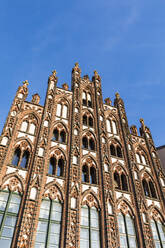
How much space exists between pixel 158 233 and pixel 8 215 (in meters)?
9.59

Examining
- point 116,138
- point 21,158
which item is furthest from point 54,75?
point 21,158

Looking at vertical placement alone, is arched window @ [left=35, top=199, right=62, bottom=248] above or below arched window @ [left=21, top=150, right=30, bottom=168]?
below

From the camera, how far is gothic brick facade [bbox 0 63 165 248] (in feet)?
Result: 41.7

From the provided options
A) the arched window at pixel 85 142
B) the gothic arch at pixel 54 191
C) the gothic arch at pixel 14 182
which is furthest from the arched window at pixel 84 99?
the gothic arch at pixel 14 182

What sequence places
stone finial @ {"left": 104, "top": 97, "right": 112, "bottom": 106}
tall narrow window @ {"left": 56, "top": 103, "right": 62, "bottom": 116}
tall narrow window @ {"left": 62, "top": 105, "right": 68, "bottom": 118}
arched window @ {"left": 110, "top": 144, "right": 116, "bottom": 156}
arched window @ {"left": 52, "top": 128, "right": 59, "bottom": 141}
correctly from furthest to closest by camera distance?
stone finial @ {"left": 104, "top": 97, "right": 112, "bottom": 106}
tall narrow window @ {"left": 62, "top": 105, "right": 68, "bottom": 118}
tall narrow window @ {"left": 56, "top": 103, "right": 62, "bottom": 116}
arched window @ {"left": 110, "top": 144, "right": 116, "bottom": 156}
arched window @ {"left": 52, "top": 128, "right": 59, "bottom": 141}

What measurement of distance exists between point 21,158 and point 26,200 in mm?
2942

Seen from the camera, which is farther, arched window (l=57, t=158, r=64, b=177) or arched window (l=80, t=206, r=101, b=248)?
arched window (l=57, t=158, r=64, b=177)

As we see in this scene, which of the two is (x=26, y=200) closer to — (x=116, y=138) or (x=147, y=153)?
(x=116, y=138)

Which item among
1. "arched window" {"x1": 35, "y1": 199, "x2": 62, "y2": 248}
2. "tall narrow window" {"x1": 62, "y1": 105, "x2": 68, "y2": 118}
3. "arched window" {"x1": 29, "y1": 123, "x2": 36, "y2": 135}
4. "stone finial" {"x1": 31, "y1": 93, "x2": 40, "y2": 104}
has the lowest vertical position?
"arched window" {"x1": 35, "y1": 199, "x2": 62, "y2": 248}

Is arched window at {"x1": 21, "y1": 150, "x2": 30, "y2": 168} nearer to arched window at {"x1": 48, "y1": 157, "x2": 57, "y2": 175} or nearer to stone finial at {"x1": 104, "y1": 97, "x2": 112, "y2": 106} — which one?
arched window at {"x1": 48, "y1": 157, "x2": 57, "y2": 175}

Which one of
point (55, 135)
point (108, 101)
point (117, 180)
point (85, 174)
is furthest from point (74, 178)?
point (108, 101)

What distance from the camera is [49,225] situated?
1272cm

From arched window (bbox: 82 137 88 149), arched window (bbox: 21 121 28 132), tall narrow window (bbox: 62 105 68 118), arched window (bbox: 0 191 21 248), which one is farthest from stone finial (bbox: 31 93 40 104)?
arched window (bbox: 0 191 21 248)

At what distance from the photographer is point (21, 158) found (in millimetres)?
14867
